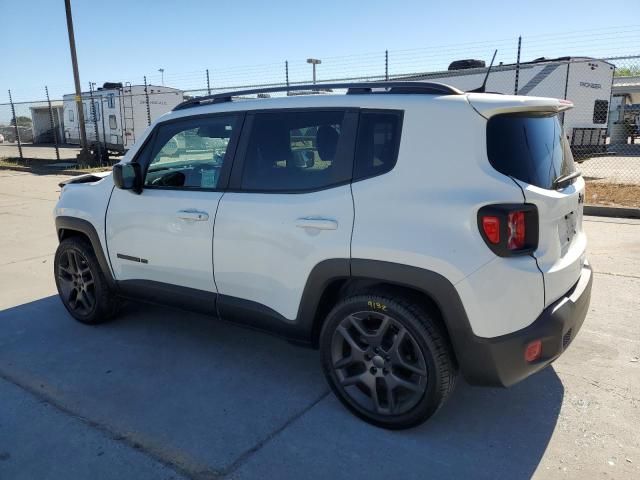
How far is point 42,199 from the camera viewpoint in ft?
36.2

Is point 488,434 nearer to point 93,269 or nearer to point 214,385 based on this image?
point 214,385

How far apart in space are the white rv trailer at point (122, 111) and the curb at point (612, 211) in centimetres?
1567

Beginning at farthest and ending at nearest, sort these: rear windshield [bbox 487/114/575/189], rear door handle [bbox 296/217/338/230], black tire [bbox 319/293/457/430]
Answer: rear door handle [bbox 296/217/338/230], black tire [bbox 319/293/457/430], rear windshield [bbox 487/114/575/189]

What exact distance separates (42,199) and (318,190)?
10.3 m

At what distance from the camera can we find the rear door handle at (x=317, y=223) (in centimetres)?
268

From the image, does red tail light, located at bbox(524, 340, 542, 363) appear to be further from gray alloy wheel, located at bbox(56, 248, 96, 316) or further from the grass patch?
the grass patch

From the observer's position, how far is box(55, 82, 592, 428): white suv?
236 centimetres

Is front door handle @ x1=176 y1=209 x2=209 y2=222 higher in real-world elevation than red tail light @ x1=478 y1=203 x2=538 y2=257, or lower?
lower

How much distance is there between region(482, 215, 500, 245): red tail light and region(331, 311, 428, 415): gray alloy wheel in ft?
2.11

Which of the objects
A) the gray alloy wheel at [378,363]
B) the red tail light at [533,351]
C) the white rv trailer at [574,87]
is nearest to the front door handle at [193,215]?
the gray alloy wheel at [378,363]

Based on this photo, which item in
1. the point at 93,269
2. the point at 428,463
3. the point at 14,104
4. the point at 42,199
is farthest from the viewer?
the point at 14,104

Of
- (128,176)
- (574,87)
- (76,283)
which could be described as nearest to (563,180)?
(128,176)

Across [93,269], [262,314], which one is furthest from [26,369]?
[262,314]

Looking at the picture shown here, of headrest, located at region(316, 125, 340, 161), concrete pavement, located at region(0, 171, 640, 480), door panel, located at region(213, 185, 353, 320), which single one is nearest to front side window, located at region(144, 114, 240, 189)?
door panel, located at region(213, 185, 353, 320)
